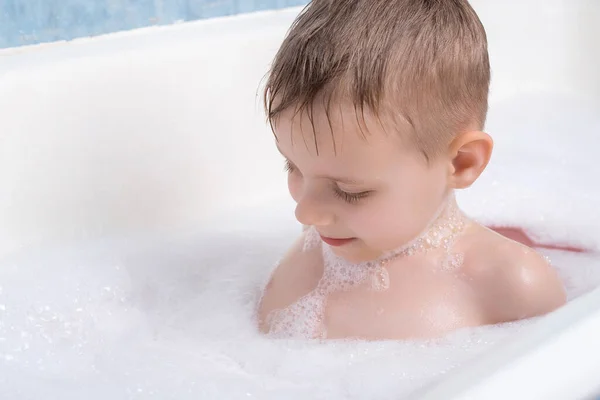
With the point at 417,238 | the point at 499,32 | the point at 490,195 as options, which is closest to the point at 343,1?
the point at 417,238

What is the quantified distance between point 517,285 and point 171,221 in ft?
2.12

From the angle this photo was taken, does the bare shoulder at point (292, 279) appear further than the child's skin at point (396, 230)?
Yes

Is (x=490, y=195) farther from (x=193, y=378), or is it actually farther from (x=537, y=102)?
(x=193, y=378)

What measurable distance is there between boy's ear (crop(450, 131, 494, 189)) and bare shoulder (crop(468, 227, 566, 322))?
0.10m

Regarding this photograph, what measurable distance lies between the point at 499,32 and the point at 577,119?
10.0 inches

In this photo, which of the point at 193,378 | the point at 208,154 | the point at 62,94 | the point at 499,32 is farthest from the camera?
the point at 499,32

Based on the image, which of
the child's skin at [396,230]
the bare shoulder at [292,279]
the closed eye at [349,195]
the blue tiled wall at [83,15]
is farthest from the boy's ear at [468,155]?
the blue tiled wall at [83,15]

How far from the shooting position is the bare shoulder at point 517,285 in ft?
3.04

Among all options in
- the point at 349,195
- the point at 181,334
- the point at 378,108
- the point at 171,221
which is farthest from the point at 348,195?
the point at 171,221

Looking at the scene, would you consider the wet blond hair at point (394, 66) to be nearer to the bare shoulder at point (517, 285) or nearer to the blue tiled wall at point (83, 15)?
the bare shoulder at point (517, 285)

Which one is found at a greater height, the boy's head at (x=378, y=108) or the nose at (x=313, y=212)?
the boy's head at (x=378, y=108)

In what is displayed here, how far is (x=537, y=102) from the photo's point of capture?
1811 millimetres

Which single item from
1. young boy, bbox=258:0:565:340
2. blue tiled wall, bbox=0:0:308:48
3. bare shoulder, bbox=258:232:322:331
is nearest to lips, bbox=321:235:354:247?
young boy, bbox=258:0:565:340

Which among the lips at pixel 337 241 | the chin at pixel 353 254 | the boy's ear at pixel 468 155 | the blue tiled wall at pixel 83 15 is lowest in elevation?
the chin at pixel 353 254
